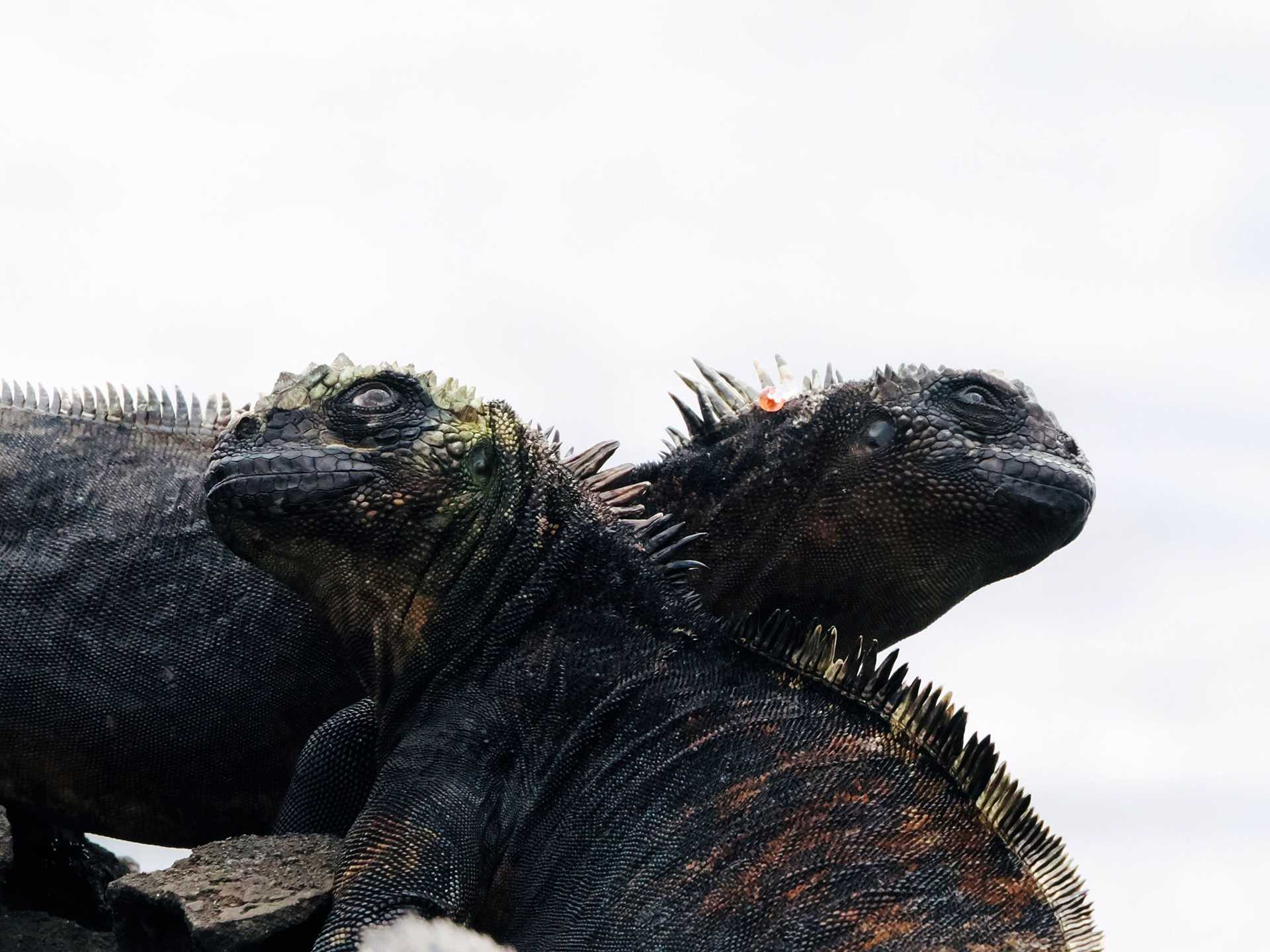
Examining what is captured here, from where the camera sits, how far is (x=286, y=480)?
5422mm

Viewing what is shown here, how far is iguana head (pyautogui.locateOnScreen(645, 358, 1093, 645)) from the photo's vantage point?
21.1 feet

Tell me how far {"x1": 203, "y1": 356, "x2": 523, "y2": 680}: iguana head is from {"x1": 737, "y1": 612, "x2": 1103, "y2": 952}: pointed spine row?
0.93 metres

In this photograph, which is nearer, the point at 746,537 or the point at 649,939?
the point at 649,939

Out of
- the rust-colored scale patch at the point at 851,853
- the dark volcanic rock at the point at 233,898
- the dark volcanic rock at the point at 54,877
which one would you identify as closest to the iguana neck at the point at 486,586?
the dark volcanic rock at the point at 233,898

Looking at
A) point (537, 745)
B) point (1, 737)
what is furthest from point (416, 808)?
point (1, 737)

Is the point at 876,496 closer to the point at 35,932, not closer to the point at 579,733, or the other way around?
the point at 579,733

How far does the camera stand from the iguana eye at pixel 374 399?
557 centimetres

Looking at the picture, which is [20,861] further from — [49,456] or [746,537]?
[746,537]

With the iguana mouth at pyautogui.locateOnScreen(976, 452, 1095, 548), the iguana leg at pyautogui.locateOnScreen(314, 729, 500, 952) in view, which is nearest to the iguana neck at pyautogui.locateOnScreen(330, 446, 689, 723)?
the iguana leg at pyautogui.locateOnScreen(314, 729, 500, 952)

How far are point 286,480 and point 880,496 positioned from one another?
6.98 feet

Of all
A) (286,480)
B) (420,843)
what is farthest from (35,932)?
(286,480)

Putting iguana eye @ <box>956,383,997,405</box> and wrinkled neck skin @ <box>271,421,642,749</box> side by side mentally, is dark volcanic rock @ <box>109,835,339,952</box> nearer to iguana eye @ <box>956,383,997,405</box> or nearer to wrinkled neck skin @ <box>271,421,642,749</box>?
wrinkled neck skin @ <box>271,421,642,749</box>

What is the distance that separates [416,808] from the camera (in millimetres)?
5336

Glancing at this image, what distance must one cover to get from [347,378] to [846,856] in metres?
1.97
